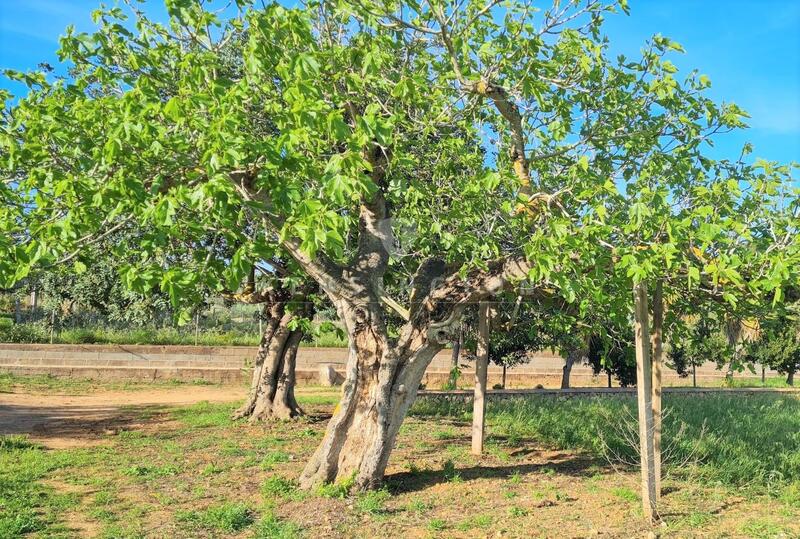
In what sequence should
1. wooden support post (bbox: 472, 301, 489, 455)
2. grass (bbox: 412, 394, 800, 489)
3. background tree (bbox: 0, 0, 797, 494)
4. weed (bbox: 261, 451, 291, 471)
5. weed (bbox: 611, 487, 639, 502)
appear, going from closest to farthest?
background tree (bbox: 0, 0, 797, 494), weed (bbox: 611, 487, 639, 502), grass (bbox: 412, 394, 800, 489), weed (bbox: 261, 451, 291, 471), wooden support post (bbox: 472, 301, 489, 455)

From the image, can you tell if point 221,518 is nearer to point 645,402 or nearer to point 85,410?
point 645,402

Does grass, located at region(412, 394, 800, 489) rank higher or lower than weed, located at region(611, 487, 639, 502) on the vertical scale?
higher

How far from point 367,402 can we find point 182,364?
56.1 ft

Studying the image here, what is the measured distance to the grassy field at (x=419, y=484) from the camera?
20.6 feet

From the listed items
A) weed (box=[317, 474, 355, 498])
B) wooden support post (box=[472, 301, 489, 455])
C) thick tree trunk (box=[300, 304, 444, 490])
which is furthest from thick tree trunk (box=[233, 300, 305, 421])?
weed (box=[317, 474, 355, 498])

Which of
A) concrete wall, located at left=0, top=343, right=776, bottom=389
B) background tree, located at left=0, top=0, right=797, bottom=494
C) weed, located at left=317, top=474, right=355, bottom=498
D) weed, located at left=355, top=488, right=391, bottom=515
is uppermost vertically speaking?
background tree, located at left=0, top=0, right=797, bottom=494

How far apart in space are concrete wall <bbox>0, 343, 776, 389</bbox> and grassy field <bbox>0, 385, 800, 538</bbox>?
9.29 metres

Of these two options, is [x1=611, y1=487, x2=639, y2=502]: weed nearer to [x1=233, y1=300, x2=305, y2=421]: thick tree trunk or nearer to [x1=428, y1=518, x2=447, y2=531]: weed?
[x1=428, y1=518, x2=447, y2=531]: weed

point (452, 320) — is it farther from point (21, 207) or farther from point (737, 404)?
point (737, 404)

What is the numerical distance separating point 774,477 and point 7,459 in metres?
9.05

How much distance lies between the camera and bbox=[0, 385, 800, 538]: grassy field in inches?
248

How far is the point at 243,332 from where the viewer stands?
27.5 metres

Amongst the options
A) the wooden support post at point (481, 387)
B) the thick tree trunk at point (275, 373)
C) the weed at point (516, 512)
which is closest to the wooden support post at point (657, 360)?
the weed at point (516, 512)

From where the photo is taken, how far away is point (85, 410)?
48.6 ft
